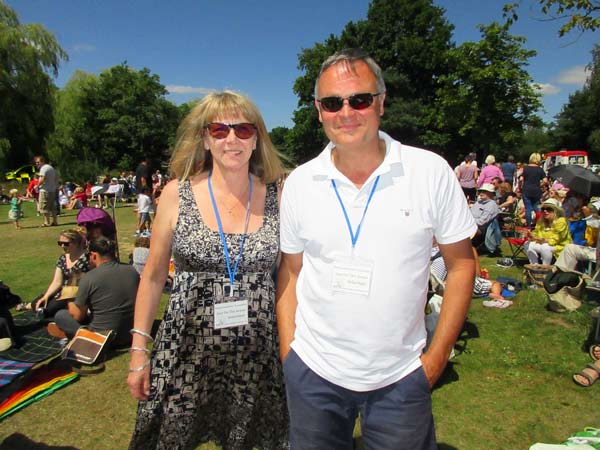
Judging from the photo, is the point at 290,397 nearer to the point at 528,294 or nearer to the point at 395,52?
the point at 528,294

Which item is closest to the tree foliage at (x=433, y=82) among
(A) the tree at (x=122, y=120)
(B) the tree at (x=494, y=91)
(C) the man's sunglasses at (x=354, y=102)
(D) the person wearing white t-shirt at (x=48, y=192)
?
(B) the tree at (x=494, y=91)

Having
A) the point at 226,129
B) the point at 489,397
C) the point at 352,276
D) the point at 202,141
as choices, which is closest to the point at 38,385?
the point at 202,141

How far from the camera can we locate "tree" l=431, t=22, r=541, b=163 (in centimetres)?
2464

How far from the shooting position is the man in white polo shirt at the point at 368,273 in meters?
1.50

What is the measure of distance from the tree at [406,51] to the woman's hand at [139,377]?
29678 millimetres

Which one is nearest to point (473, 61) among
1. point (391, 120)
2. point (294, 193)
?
point (391, 120)

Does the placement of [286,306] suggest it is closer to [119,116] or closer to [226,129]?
[226,129]

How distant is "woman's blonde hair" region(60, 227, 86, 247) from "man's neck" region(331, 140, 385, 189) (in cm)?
505

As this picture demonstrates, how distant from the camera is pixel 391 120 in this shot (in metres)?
30.3

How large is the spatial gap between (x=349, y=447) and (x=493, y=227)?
8.08 metres

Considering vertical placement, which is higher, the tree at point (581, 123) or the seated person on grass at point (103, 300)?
the tree at point (581, 123)

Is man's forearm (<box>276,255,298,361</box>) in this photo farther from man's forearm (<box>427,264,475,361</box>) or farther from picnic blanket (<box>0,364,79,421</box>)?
picnic blanket (<box>0,364,79,421</box>)

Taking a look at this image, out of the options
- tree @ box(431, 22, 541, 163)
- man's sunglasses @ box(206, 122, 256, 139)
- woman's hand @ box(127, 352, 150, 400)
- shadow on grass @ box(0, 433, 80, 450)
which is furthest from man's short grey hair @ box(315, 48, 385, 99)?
tree @ box(431, 22, 541, 163)

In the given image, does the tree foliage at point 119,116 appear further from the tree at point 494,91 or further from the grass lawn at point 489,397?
the grass lawn at point 489,397
